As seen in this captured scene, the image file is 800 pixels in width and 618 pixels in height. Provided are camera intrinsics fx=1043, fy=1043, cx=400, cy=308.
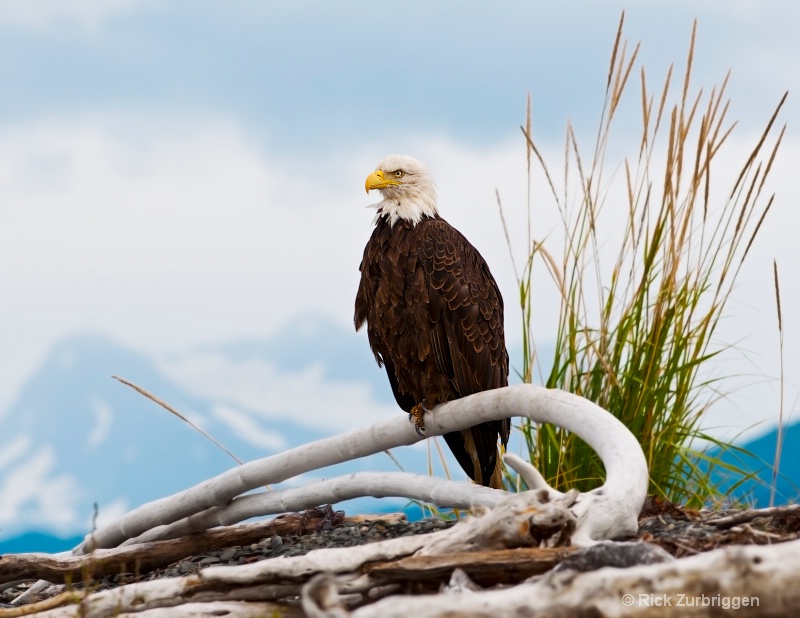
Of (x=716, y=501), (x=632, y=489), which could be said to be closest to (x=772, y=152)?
(x=716, y=501)

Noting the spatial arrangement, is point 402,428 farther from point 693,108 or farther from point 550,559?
point 693,108

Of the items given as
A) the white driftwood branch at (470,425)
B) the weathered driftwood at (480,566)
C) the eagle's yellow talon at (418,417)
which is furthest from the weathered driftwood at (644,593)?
the eagle's yellow talon at (418,417)

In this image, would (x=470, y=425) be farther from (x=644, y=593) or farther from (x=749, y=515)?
(x=644, y=593)

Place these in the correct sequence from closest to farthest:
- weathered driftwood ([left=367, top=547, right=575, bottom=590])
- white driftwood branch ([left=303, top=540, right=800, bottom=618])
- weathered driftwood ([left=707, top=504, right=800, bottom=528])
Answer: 1. white driftwood branch ([left=303, top=540, right=800, bottom=618])
2. weathered driftwood ([left=367, top=547, right=575, bottom=590])
3. weathered driftwood ([left=707, top=504, right=800, bottom=528])

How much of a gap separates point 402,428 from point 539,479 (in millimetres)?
1371

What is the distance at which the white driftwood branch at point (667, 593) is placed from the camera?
2.78m

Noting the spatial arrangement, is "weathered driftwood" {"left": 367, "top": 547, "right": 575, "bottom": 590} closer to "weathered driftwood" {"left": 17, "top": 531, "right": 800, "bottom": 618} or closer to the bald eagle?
"weathered driftwood" {"left": 17, "top": 531, "right": 800, "bottom": 618}

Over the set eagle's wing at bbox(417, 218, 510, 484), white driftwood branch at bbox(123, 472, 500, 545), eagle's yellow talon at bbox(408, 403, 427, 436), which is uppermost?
eagle's wing at bbox(417, 218, 510, 484)

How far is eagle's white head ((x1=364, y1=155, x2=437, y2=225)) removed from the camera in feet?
18.9

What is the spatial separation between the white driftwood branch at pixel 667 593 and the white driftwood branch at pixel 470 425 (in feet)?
2.59

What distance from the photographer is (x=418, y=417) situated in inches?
211

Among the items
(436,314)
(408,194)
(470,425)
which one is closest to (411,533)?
(470,425)

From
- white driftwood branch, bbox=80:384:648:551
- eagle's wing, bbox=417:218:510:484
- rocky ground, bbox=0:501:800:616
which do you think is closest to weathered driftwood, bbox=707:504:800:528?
rocky ground, bbox=0:501:800:616

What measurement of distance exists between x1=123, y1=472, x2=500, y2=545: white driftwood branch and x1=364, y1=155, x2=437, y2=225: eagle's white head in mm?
1440
